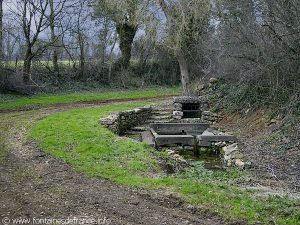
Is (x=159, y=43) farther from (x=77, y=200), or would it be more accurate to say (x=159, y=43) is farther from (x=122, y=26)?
(x=77, y=200)

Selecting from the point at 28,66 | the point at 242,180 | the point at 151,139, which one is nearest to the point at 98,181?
the point at 242,180

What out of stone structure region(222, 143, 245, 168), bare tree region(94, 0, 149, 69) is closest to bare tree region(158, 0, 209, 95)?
bare tree region(94, 0, 149, 69)

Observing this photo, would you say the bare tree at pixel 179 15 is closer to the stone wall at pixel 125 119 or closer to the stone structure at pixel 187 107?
the stone structure at pixel 187 107

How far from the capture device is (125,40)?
32.0 m

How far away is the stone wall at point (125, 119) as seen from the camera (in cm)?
1547

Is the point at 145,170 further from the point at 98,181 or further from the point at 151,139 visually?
the point at 151,139

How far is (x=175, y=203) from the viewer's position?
23.6ft

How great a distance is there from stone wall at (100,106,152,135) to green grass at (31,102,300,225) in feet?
1.66

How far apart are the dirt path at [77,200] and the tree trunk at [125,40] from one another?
75.8 ft

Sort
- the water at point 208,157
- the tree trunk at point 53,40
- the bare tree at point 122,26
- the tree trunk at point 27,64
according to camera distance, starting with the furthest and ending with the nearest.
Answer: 1. the bare tree at point 122,26
2. the tree trunk at point 53,40
3. the tree trunk at point 27,64
4. the water at point 208,157

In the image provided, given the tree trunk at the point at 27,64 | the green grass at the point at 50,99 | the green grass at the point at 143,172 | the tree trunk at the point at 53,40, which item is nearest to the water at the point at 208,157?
the green grass at the point at 143,172

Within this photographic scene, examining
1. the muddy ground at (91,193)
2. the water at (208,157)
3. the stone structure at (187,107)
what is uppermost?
the stone structure at (187,107)

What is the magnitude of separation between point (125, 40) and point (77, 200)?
2569 cm

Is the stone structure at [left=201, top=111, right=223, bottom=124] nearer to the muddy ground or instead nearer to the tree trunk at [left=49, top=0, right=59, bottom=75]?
the muddy ground
